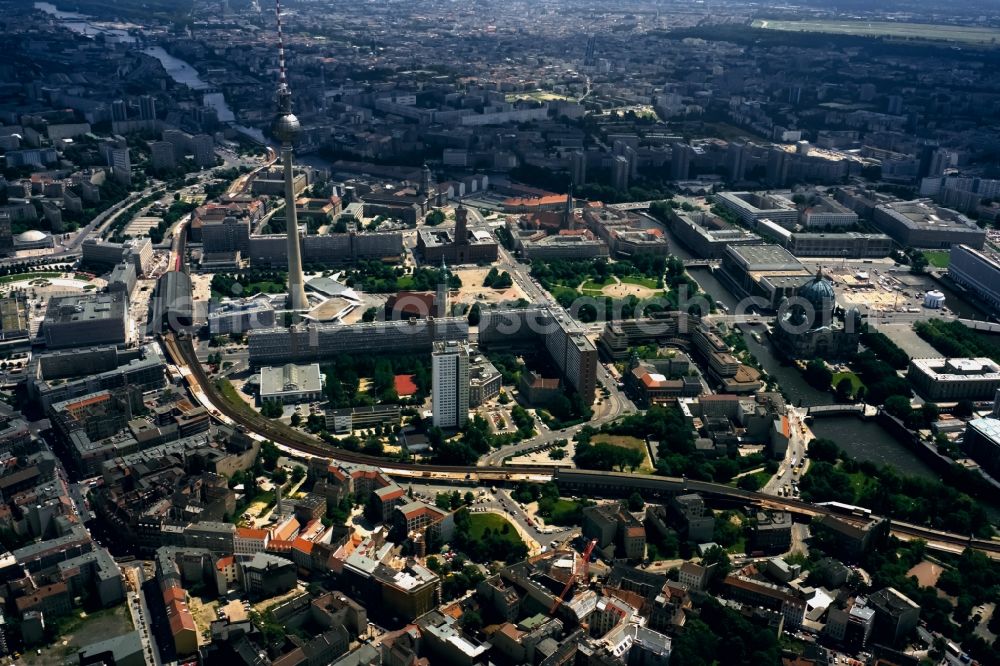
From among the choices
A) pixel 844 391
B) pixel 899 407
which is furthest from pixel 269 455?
pixel 899 407

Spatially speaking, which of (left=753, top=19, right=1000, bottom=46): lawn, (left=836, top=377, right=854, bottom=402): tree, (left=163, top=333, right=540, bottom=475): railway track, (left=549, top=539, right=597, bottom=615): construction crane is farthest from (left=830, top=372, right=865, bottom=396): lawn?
(left=753, top=19, right=1000, bottom=46): lawn

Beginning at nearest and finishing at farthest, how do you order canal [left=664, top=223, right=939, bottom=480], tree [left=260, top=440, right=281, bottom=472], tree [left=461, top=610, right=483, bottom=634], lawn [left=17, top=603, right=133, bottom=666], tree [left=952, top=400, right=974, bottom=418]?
lawn [left=17, top=603, right=133, bottom=666] → tree [left=461, top=610, right=483, bottom=634] → tree [left=260, top=440, right=281, bottom=472] → canal [left=664, top=223, right=939, bottom=480] → tree [left=952, top=400, right=974, bottom=418]

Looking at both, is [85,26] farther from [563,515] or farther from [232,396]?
[563,515]

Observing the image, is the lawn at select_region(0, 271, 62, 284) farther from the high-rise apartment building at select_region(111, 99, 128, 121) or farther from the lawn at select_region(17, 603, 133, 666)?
the high-rise apartment building at select_region(111, 99, 128, 121)

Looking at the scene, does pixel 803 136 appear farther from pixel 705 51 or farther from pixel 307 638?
pixel 307 638

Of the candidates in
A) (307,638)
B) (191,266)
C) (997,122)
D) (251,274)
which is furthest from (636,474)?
(997,122)
